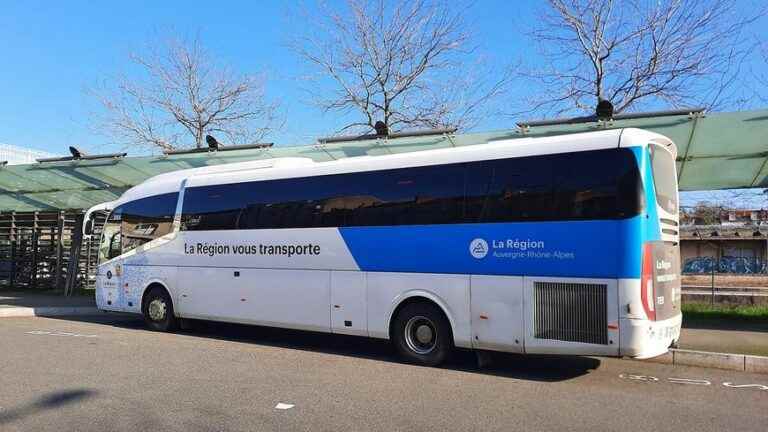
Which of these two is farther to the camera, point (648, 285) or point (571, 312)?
point (571, 312)

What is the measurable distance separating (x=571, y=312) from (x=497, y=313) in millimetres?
1055

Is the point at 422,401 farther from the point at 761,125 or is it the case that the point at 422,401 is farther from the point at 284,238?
the point at 761,125

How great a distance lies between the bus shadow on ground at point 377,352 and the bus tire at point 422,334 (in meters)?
0.30

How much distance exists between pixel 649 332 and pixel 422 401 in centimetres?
305

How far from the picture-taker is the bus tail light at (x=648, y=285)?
25.5 feet

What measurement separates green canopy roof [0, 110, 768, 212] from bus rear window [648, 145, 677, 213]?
2.75 metres

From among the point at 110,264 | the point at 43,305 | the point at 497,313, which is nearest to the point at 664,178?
the point at 497,313

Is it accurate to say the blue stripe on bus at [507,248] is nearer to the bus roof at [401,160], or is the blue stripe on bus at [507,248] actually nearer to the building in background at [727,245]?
the bus roof at [401,160]

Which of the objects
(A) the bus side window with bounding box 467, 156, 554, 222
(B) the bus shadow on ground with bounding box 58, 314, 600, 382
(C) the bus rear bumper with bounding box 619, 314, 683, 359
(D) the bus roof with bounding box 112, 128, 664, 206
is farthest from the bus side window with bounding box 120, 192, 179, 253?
(C) the bus rear bumper with bounding box 619, 314, 683, 359

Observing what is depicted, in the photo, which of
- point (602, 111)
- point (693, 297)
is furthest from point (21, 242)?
point (693, 297)

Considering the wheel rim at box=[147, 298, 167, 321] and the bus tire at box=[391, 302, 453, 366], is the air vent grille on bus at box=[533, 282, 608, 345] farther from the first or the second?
the wheel rim at box=[147, 298, 167, 321]

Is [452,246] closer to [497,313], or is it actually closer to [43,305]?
[497,313]

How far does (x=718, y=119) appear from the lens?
11.1 metres

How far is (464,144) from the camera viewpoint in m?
13.8
